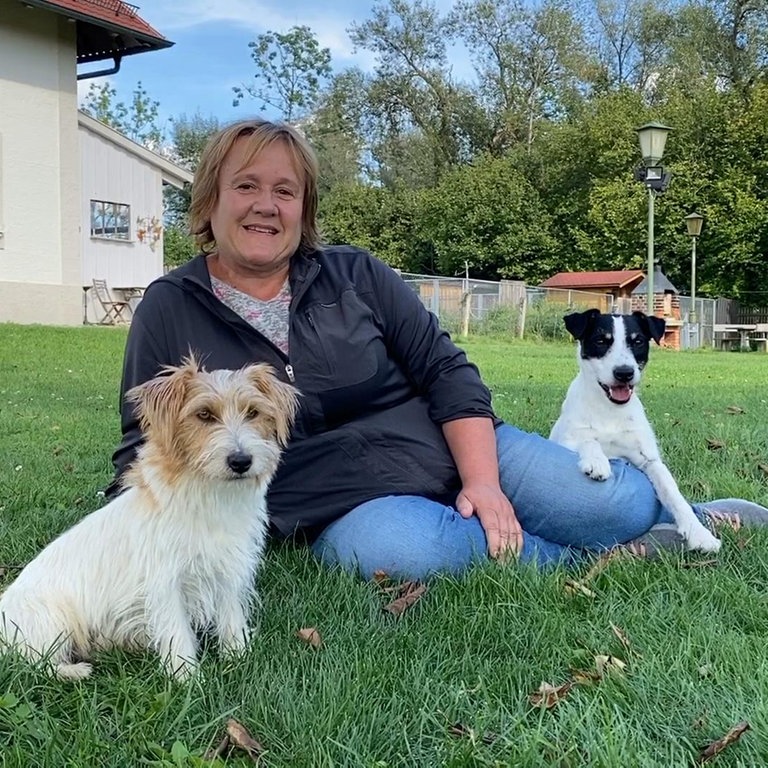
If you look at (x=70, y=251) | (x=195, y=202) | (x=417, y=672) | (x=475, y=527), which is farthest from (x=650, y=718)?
(x=70, y=251)

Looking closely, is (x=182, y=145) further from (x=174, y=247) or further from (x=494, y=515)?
(x=494, y=515)

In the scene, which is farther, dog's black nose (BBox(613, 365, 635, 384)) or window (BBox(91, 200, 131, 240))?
window (BBox(91, 200, 131, 240))

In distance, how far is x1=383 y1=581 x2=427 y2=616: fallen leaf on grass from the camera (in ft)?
9.16

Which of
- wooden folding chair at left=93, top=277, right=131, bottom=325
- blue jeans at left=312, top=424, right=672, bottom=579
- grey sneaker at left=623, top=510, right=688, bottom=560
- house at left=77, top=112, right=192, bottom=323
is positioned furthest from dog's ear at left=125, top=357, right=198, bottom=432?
wooden folding chair at left=93, top=277, right=131, bottom=325

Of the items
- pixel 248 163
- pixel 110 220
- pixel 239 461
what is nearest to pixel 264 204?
pixel 248 163

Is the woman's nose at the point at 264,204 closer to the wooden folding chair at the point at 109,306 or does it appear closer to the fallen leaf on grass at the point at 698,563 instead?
the fallen leaf on grass at the point at 698,563

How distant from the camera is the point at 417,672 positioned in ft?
7.57

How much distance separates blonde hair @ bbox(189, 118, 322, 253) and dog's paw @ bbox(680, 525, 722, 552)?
1947mm

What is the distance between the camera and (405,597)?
289 cm

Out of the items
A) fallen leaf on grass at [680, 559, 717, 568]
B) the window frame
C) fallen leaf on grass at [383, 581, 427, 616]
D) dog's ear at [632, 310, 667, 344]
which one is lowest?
fallen leaf on grass at [383, 581, 427, 616]

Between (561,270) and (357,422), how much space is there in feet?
123

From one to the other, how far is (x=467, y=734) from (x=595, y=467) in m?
1.67

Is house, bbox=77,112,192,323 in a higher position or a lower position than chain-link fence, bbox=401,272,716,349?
higher

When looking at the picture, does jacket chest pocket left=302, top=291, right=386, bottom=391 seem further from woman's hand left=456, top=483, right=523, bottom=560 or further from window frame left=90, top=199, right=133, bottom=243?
window frame left=90, top=199, right=133, bottom=243
